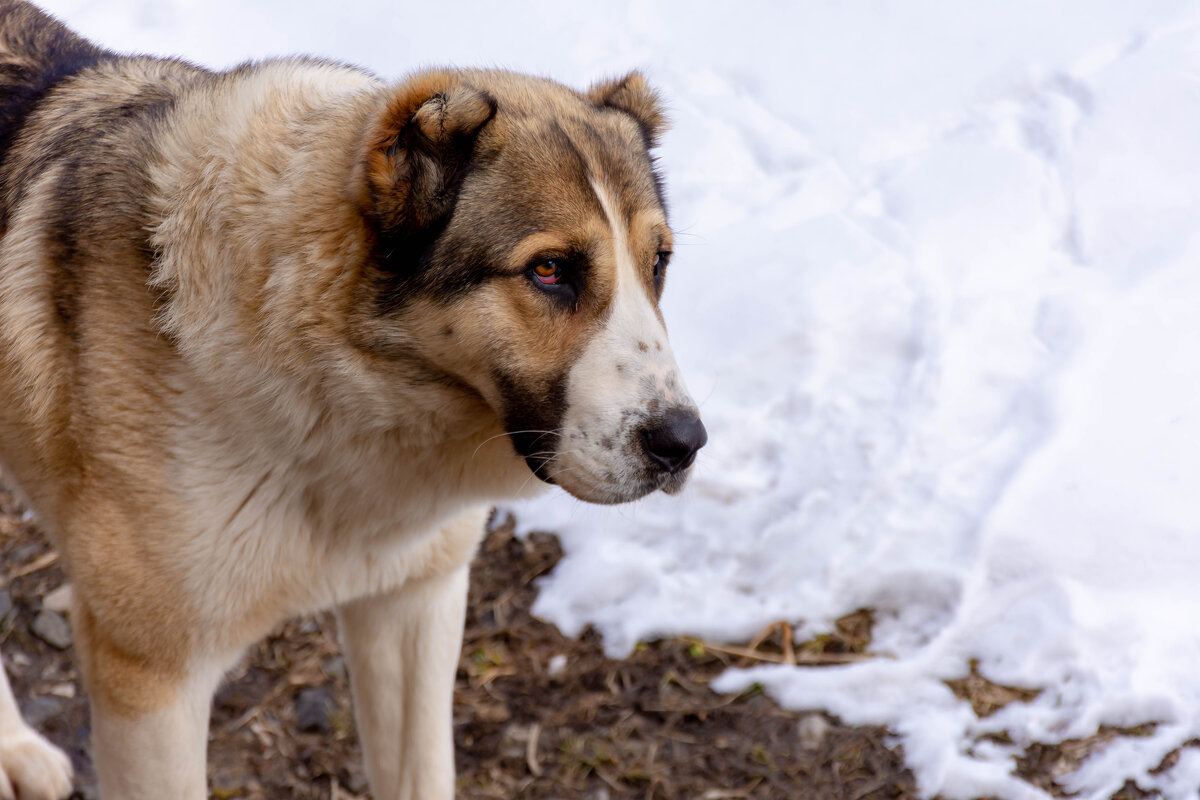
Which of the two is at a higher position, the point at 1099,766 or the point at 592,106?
the point at 592,106

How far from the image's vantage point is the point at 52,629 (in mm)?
4254

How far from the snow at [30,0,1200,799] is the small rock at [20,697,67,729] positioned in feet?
5.50

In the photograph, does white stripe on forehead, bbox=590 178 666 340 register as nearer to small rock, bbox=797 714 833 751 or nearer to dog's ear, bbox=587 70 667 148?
dog's ear, bbox=587 70 667 148

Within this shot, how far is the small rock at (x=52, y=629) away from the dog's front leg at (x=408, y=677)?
1.50 meters

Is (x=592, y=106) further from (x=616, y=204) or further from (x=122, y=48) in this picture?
(x=122, y=48)

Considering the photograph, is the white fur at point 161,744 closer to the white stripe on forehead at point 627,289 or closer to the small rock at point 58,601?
the white stripe on forehead at point 627,289

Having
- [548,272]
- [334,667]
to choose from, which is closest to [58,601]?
[334,667]

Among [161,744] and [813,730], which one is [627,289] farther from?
[813,730]

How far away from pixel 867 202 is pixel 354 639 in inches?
129

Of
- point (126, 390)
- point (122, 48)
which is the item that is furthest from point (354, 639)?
point (122, 48)

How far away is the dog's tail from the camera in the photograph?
317 cm

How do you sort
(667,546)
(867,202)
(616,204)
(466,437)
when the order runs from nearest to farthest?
(616,204), (466,437), (667,546), (867,202)

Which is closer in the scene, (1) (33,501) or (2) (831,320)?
(1) (33,501)

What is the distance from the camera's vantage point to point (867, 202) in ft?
17.7
